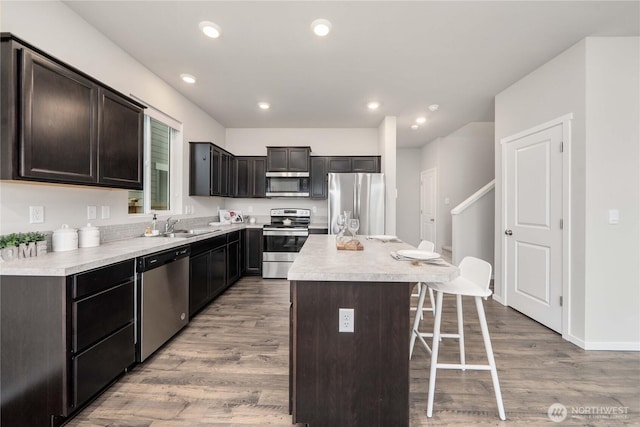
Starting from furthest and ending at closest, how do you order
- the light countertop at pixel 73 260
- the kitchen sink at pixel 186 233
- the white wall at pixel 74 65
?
the kitchen sink at pixel 186 233 < the white wall at pixel 74 65 < the light countertop at pixel 73 260

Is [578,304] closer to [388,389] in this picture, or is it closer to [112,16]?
[388,389]

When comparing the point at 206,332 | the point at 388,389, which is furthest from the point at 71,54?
the point at 388,389

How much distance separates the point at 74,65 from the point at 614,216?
4.72m

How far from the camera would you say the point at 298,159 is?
485 cm

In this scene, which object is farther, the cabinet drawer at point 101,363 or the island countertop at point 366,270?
the cabinet drawer at point 101,363

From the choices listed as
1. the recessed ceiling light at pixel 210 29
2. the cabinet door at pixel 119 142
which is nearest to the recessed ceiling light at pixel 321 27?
the recessed ceiling light at pixel 210 29

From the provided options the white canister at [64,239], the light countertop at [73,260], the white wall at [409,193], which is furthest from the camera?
the white wall at [409,193]

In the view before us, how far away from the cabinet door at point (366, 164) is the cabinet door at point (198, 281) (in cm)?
299

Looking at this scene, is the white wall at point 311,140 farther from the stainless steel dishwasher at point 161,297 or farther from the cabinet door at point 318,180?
the stainless steel dishwasher at point 161,297

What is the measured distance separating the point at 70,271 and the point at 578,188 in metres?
3.90

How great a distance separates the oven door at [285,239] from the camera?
14.8ft

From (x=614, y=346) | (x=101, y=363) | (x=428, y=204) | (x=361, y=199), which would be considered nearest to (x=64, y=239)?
(x=101, y=363)

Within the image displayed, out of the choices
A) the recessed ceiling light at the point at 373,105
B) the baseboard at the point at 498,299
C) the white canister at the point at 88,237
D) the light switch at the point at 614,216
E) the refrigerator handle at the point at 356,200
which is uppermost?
the recessed ceiling light at the point at 373,105

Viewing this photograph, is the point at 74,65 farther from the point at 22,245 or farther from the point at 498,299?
the point at 498,299
